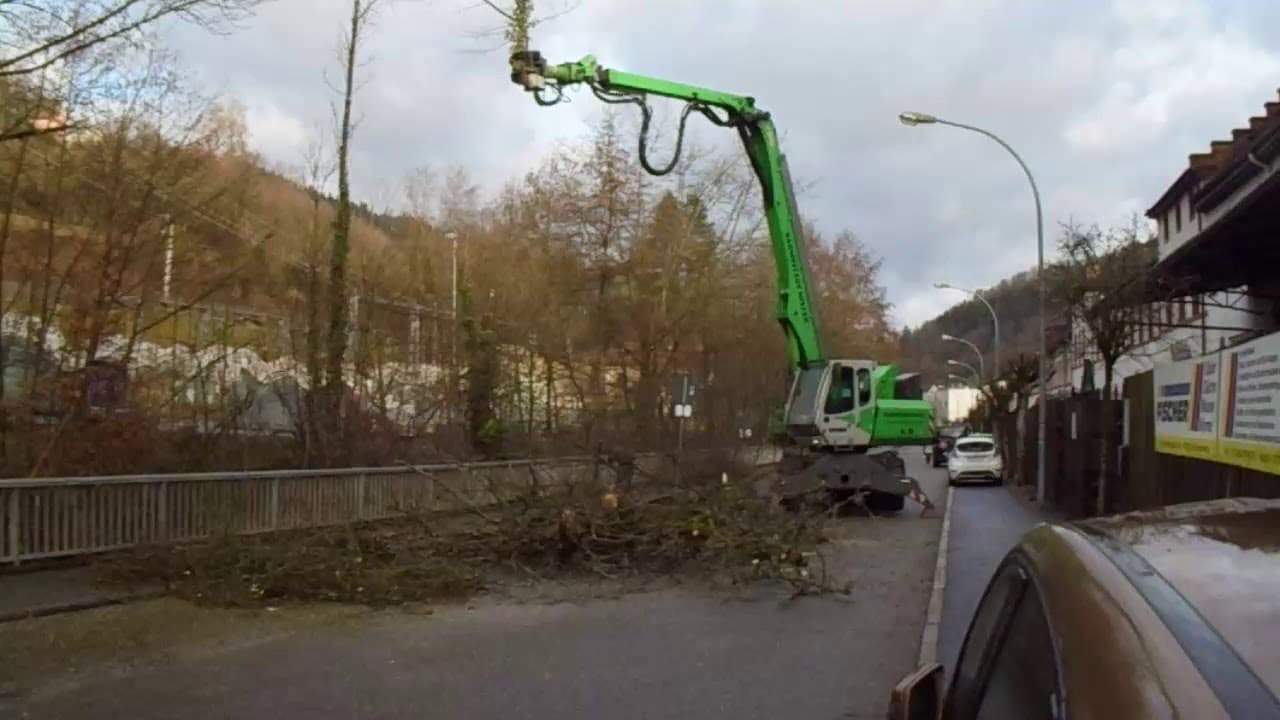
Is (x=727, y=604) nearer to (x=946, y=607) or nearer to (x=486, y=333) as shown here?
(x=946, y=607)

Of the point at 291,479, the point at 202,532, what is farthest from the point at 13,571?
the point at 291,479

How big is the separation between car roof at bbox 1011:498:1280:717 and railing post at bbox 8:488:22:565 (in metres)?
12.2

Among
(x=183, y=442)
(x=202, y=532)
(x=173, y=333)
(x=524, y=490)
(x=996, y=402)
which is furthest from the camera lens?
(x=996, y=402)

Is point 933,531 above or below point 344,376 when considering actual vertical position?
below

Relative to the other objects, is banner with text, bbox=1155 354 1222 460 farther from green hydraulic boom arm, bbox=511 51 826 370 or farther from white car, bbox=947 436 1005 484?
white car, bbox=947 436 1005 484

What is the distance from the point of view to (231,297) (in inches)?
781

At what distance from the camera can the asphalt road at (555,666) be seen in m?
8.16

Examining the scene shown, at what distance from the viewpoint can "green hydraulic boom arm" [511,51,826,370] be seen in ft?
71.6

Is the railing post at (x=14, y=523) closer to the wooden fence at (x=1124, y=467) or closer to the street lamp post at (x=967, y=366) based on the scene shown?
the wooden fence at (x=1124, y=467)

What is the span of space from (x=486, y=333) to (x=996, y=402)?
3184cm

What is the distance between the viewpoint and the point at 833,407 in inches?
969

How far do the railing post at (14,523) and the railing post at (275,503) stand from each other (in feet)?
12.2

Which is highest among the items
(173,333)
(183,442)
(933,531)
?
(173,333)

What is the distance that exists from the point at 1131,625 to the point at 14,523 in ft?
42.1
